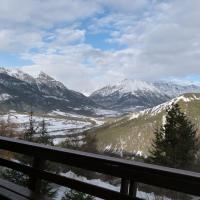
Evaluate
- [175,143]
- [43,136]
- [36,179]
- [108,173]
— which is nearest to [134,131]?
[175,143]

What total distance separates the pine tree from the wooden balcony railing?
1149 inches

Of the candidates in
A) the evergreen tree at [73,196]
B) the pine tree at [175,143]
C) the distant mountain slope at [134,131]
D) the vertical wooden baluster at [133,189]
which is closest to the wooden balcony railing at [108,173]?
the vertical wooden baluster at [133,189]

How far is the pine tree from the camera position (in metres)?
33.3

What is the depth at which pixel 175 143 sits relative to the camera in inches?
1382

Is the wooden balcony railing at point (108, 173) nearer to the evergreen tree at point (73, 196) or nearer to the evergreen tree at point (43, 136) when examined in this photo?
the evergreen tree at point (73, 196)

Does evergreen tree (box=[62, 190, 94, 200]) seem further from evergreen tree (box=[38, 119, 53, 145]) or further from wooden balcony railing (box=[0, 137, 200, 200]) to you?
evergreen tree (box=[38, 119, 53, 145])

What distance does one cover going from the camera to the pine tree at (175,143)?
3335cm

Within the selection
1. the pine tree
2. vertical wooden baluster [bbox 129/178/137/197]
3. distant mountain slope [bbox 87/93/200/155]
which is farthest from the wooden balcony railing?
distant mountain slope [bbox 87/93/200/155]

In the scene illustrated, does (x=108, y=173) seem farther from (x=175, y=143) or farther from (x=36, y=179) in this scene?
(x=175, y=143)

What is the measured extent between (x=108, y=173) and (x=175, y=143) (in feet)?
106

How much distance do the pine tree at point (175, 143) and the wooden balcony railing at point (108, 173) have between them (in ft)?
95.8

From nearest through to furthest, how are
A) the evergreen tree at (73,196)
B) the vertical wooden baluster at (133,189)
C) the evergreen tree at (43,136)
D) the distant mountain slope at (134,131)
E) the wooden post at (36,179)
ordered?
the vertical wooden baluster at (133,189), the wooden post at (36,179), the evergreen tree at (73,196), the evergreen tree at (43,136), the distant mountain slope at (134,131)

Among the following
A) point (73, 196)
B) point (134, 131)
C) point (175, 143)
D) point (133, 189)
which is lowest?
point (134, 131)

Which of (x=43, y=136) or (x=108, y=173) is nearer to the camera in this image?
(x=108, y=173)
